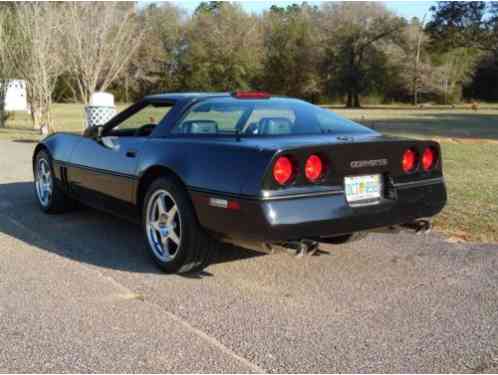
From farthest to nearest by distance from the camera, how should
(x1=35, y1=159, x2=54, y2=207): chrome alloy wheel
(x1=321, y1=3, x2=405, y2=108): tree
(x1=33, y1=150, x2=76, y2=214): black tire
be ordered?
1. (x1=321, y1=3, x2=405, y2=108): tree
2. (x1=35, y1=159, x2=54, y2=207): chrome alloy wheel
3. (x1=33, y1=150, x2=76, y2=214): black tire

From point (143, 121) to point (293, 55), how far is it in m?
60.8

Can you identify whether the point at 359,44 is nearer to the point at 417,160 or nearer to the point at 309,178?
the point at 417,160

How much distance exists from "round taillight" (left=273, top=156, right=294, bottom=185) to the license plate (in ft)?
1.37

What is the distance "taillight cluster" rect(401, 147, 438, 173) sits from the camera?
4211 millimetres

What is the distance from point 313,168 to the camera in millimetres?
3750

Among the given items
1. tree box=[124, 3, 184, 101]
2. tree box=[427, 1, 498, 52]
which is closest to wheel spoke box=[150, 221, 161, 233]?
tree box=[427, 1, 498, 52]

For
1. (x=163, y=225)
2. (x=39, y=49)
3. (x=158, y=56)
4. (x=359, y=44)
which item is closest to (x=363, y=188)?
(x=163, y=225)

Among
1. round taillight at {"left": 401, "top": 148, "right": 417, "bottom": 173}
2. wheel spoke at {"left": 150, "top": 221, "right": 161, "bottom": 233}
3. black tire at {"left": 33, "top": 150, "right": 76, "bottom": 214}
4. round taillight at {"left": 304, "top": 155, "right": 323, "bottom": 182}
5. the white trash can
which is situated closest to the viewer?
round taillight at {"left": 304, "top": 155, "right": 323, "bottom": 182}

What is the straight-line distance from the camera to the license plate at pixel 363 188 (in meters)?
3.86

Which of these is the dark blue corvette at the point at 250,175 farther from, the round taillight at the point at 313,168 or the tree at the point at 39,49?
the tree at the point at 39,49

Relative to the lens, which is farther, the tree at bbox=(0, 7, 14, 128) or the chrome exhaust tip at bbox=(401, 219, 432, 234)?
the tree at bbox=(0, 7, 14, 128)

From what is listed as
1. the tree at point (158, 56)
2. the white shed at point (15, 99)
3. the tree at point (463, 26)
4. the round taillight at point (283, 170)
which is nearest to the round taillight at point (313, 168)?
the round taillight at point (283, 170)

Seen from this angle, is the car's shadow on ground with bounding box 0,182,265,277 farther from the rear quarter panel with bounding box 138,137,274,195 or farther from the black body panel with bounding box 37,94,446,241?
the rear quarter panel with bounding box 138,137,274,195

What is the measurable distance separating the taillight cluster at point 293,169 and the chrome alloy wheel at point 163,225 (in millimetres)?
936
